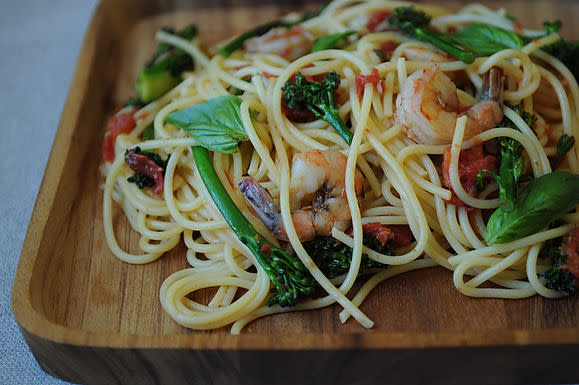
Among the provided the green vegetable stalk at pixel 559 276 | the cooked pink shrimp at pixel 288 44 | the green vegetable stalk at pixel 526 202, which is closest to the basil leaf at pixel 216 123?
the cooked pink shrimp at pixel 288 44

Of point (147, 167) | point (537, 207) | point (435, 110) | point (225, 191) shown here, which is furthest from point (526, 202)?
Answer: point (147, 167)

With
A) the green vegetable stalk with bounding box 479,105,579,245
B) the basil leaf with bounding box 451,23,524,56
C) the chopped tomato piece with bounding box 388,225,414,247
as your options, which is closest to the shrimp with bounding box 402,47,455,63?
the basil leaf with bounding box 451,23,524,56

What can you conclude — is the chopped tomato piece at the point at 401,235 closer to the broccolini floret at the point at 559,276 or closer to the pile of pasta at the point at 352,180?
the pile of pasta at the point at 352,180

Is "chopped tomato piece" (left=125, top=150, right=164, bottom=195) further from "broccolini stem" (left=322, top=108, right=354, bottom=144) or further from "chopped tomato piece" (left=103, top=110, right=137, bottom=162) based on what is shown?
"broccolini stem" (left=322, top=108, right=354, bottom=144)

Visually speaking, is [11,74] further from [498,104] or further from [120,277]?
[498,104]

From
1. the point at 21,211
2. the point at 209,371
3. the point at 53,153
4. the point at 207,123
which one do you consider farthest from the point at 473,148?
the point at 21,211

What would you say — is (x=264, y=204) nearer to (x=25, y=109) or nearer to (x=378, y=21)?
(x=378, y=21)
